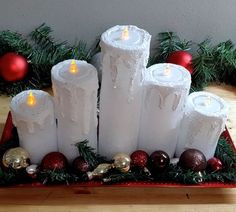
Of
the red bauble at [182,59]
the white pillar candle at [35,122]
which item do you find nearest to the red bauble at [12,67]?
the white pillar candle at [35,122]

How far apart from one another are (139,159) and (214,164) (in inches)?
6.1

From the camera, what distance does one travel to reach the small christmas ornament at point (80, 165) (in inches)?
31.5

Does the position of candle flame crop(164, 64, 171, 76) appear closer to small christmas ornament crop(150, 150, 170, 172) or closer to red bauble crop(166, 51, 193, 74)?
small christmas ornament crop(150, 150, 170, 172)

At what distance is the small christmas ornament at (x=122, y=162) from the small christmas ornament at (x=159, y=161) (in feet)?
0.15

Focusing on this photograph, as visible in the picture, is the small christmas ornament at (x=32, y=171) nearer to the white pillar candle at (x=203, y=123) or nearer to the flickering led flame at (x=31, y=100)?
the flickering led flame at (x=31, y=100)

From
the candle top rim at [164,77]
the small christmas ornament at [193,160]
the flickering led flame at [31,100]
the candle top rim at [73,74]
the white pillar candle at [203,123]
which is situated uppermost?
the candle top rim at [73,74]

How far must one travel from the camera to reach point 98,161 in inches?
33.0

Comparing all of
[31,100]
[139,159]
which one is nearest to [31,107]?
[31,100]

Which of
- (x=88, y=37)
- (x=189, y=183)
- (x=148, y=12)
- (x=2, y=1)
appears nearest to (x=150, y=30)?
(x=148, y=12)

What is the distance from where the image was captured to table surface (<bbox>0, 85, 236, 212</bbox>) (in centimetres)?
77

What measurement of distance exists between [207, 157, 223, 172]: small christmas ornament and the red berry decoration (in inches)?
5.1

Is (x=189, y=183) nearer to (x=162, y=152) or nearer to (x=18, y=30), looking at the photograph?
(x=162, y=152)

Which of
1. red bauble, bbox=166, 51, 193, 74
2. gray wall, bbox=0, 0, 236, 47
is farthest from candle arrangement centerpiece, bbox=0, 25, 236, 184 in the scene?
gray wall, bbox=0, 0, 236, 47

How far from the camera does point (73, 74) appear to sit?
2.47ft
